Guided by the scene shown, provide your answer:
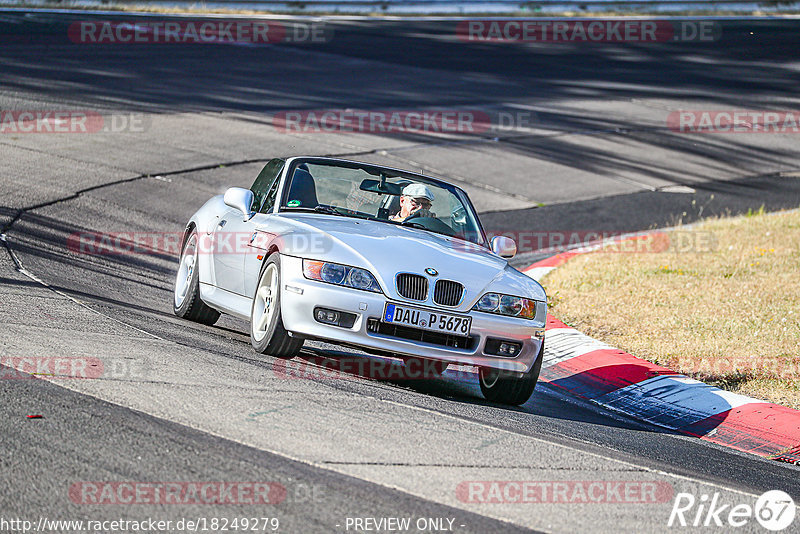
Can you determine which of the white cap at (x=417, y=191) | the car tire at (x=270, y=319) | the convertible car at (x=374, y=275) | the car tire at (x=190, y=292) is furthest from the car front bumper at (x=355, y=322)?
the car tire at (x=190, y=292)

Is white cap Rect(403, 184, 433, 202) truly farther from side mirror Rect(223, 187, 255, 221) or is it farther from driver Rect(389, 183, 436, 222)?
side mirror Rect(223, 187, 255, 221)

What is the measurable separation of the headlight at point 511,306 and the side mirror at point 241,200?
7.15 feet

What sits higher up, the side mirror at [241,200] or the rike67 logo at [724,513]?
the side mirror at [241,200]

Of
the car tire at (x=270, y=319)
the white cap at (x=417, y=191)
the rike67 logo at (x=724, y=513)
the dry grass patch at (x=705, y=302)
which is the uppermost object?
the white cap at (x=417, y=191)

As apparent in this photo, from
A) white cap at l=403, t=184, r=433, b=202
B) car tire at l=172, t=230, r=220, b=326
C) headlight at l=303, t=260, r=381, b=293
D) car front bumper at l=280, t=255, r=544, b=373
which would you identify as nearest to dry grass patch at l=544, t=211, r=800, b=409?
white cap at l=403, t=184, r=433, b=202

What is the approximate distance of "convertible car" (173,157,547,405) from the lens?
6.71 metres

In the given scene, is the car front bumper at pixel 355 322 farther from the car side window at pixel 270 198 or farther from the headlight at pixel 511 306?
the car side window at pixel 270 198

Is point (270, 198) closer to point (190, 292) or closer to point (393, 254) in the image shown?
point (190, 292)

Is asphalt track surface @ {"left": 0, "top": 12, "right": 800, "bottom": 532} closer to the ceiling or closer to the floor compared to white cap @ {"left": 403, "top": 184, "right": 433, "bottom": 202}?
closer to the floor

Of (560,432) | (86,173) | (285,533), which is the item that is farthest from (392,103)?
(285,533)

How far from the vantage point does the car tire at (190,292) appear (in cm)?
878

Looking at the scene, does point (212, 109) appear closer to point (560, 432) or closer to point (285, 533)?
point (560, 432)

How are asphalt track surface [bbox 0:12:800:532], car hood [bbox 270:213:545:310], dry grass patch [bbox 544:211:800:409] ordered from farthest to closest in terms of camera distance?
dry grass patch [bbox 544:211:800:409] < car hood [bbox 270:213:545:310] < asphalt track surface [bbox 0:12:800:532]

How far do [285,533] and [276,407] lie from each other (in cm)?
166
